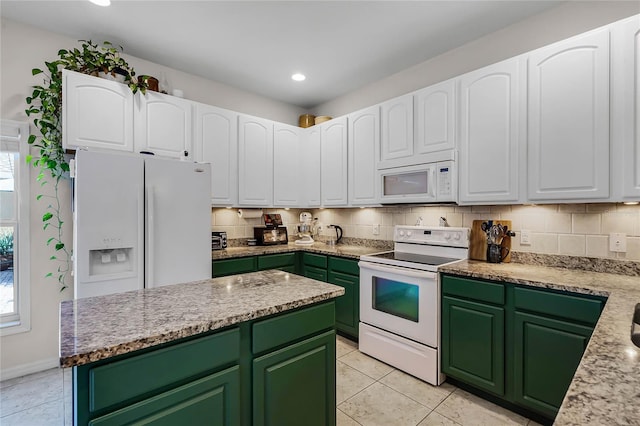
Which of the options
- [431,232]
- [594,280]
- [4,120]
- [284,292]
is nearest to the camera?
[284,292]

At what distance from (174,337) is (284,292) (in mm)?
550

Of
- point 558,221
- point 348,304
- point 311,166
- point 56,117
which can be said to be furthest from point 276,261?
point 558,221

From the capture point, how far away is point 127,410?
90 centimetres

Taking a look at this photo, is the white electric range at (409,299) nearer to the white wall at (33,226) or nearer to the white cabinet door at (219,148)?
the white cabinet door at (219,148)

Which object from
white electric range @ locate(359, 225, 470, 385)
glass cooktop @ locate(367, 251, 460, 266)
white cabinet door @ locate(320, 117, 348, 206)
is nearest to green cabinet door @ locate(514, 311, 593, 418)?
white electric range @ locate(359, 225, 470, 385)

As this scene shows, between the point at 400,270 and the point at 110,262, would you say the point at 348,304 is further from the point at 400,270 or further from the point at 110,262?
the point at 110,262

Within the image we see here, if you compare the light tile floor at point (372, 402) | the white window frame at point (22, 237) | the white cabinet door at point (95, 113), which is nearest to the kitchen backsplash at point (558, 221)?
the light tile floor at point (372, 402)

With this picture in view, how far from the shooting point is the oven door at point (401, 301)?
2236 millimetres

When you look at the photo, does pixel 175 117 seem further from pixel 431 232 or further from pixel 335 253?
pixel 431 232

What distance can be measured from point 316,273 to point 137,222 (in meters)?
1.80

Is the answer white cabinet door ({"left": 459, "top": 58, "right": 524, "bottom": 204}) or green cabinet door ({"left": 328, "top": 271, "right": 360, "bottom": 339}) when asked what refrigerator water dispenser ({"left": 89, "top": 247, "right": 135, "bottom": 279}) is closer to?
green cabinet door ({"left": 328, "top": 271, "right": 360, "bottom": 339})

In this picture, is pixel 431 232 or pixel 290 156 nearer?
pixel 431 232

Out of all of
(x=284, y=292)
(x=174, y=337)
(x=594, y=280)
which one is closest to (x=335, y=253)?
(x=284, y=292)

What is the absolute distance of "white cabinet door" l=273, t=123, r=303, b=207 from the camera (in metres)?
3.58
